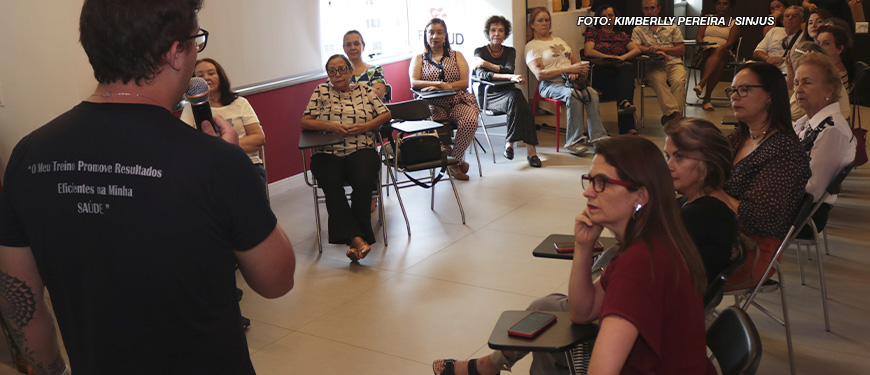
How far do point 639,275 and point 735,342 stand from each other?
41 centimetres

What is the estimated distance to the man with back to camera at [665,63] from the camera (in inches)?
309

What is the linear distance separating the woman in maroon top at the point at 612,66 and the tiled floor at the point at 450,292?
92.5 inches

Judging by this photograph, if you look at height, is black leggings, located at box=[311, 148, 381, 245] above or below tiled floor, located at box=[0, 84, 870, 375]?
above

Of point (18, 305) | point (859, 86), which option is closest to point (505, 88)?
point (859, 86)

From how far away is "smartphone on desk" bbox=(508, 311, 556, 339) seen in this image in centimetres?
189

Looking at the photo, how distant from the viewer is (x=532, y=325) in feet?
6.34

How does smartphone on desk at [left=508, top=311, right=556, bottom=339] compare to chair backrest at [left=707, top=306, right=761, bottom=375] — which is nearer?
chair backrest at [left=707, top=306, right=761, bottom=375]

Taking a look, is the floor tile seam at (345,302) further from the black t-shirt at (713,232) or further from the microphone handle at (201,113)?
the black t-shirt at (713,232)

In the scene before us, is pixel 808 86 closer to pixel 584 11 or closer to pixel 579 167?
pixel 579 167

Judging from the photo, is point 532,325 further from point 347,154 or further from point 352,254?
point 347,154

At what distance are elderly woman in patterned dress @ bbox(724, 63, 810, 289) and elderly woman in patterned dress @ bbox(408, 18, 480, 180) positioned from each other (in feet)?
11.1

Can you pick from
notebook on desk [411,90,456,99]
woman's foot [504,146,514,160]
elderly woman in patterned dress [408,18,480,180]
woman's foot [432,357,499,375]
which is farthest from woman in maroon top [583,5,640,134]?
woman's foot [432,357,499,375]

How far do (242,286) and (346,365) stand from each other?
1262mm

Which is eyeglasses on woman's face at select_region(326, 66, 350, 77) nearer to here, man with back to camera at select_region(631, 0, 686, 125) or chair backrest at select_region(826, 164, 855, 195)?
chair backrest at select_region(826, 164, 855, 195)
